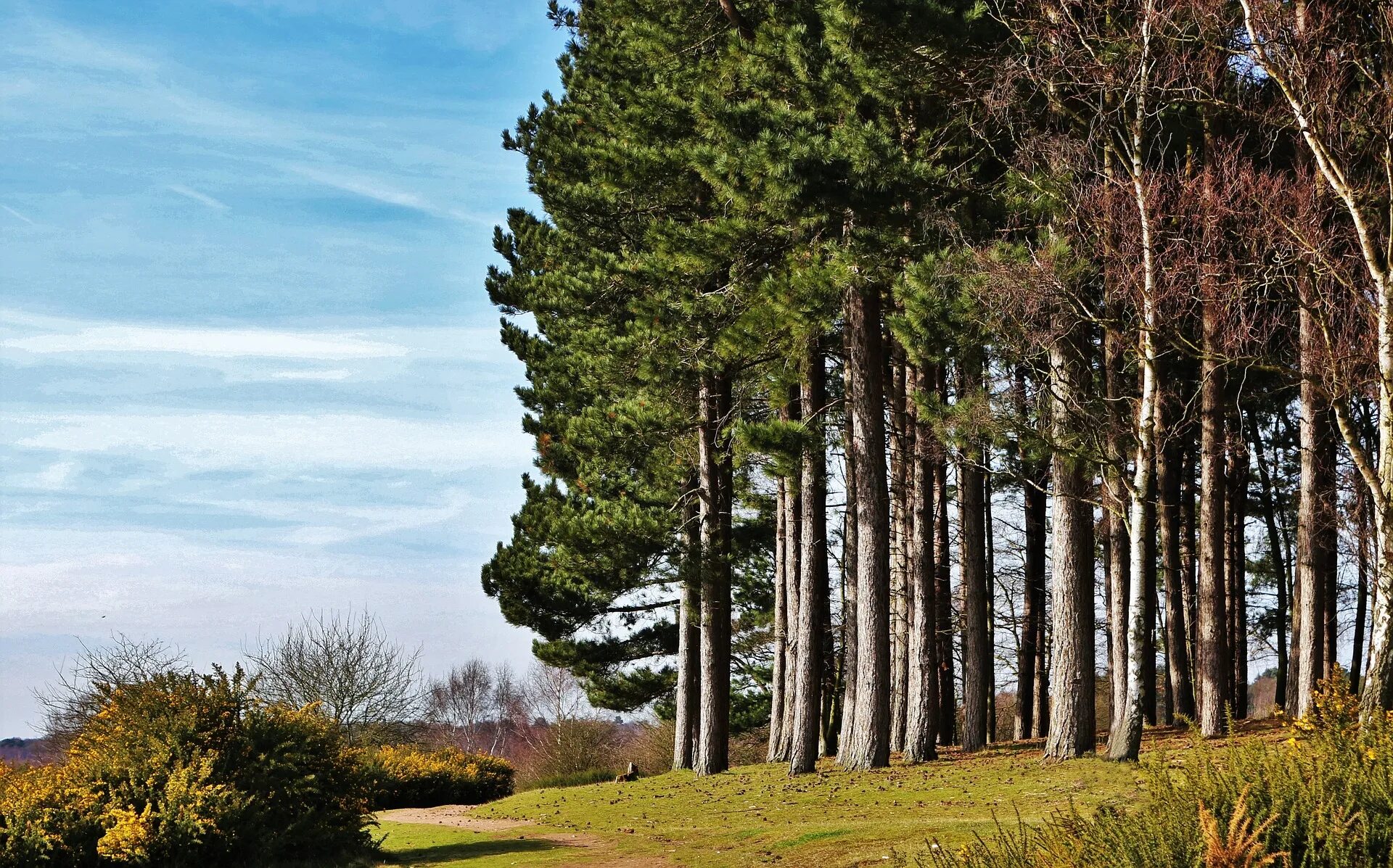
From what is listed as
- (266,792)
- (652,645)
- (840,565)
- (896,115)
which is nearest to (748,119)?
(896,115)

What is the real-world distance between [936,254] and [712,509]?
786 centimetres

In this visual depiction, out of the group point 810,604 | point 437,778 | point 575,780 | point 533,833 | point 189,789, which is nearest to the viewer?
point 189,789

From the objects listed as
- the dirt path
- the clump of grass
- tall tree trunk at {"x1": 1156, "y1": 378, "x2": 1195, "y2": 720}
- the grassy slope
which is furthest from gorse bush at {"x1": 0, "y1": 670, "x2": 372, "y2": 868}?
tall tree trunk at {"x1": 1156, "y1": 378, "x2": 1195, "y2": 720}

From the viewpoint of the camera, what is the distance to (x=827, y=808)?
1370 centimetres

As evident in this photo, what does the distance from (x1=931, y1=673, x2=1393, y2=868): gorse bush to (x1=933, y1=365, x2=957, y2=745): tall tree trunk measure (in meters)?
14.1

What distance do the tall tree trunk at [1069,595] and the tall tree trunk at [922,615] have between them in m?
1.99

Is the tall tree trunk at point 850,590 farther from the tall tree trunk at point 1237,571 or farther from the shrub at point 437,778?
the shrub at point 437,778

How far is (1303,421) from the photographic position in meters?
16.3

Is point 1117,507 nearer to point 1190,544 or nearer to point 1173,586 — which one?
point 1173,586

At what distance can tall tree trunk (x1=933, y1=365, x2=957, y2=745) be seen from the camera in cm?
2175

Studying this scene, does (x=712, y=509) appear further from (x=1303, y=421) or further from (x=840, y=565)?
(x=1303, y=421)

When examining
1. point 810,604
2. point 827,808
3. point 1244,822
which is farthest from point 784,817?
point 1244,822

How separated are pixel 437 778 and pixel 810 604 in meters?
10.1

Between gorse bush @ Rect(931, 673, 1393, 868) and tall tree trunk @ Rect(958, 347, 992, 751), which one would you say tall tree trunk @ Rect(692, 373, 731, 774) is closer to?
tall tree trunk @ Rect(958, 347, 992, 751)
